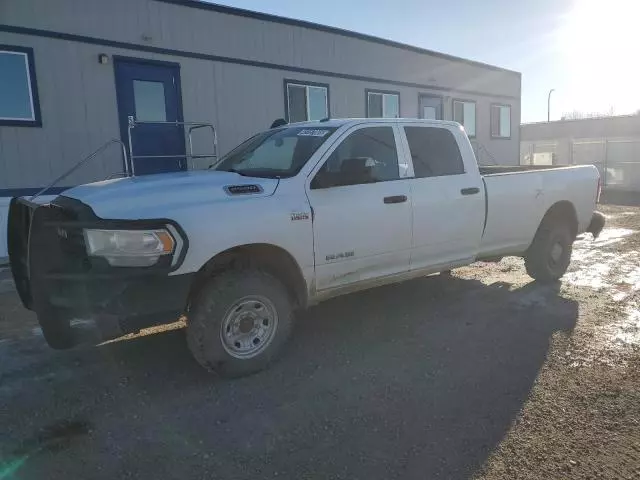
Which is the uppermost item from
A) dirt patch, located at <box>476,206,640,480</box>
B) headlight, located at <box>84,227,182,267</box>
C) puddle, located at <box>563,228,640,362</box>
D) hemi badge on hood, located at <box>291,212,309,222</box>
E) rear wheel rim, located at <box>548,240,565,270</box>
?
hemi badge on hood, located at <box>291,212,309,222</box>

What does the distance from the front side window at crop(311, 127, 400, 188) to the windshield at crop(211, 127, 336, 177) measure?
0.19m

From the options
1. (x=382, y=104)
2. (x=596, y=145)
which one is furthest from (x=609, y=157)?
(x=382, y=104)

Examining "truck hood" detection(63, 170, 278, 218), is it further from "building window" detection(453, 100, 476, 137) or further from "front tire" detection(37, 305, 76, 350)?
"building window" detection(453, 100, 476, 137)

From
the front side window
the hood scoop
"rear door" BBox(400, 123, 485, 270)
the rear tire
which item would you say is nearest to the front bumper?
the hood scoop

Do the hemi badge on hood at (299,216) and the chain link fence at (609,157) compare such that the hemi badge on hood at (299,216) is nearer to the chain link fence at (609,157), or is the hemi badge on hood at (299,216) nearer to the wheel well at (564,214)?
the wheel well at (564,214)

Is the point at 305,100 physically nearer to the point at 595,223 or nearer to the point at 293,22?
the point at 293,22

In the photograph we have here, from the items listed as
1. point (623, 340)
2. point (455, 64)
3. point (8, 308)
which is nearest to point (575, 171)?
point (623, 340)

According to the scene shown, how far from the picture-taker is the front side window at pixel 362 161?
13.4 feet

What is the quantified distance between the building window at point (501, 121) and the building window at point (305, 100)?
8.50 metres

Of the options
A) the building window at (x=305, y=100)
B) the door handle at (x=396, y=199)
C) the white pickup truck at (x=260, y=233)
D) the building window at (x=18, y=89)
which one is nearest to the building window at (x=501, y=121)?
the building window at (x=305, y=100)

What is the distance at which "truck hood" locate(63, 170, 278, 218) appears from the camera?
3.30 meters

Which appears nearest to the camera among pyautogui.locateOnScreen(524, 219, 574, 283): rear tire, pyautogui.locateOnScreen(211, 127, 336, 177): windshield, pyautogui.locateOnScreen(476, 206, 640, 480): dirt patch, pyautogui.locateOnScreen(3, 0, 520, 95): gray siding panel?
pyautogui.locateOnScreen(476, 206, 640, 480): dirt patch

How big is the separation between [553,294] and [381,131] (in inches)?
117

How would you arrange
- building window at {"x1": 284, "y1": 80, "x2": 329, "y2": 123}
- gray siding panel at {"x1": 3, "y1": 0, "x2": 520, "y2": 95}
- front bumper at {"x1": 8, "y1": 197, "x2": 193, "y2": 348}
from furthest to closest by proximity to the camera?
building window at {"x1": 284, "y1": 80, "x2": 329, "y2": 123} < gray siding panel at {"x1": 3, "y1": 0, "x2": 520, "y2": 95} < front bumper at {"x1": 8, "y1": 197, "x2": 193, "y2": 348}
